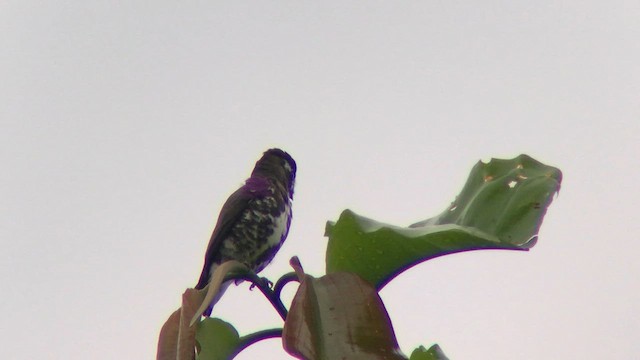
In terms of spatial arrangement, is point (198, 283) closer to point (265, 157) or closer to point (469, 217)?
point (265, 157)

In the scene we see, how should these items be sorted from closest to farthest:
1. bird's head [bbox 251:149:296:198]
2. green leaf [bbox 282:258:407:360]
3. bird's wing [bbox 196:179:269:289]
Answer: green leaf [bbox 282:258:407:360]
bird's wing [bbox 196:179:269:289]
bird's head [bbox 251:149:296:198]

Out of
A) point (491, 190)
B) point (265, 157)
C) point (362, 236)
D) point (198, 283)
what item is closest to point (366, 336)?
point (362, 236)

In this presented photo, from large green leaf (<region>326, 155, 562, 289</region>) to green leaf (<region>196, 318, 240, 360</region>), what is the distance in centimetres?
25

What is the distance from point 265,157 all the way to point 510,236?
285 centimetres

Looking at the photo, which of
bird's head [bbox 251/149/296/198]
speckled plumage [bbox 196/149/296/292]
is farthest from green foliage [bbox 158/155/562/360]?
bird's head [bbox 251/149/296/198]

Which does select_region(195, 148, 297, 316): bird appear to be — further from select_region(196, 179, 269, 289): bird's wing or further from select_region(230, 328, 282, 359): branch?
select_region(230, 328, 282, 359): branch

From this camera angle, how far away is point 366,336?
1326 mm

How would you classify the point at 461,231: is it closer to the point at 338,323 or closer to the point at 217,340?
the point at 338,323

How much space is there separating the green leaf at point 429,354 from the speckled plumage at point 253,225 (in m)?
2.63

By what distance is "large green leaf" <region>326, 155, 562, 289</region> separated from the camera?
150cm

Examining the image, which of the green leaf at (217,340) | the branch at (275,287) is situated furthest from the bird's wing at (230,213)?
the branch at (275,287)

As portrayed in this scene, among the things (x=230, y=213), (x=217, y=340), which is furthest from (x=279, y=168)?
(x=217, y=340)

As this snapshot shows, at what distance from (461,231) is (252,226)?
2.66m

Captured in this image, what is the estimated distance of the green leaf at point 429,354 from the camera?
139 centimetres
